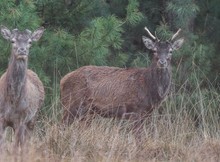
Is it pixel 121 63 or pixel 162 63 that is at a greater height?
pixel 162 63

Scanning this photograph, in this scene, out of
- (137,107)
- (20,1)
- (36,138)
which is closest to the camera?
(36,138)

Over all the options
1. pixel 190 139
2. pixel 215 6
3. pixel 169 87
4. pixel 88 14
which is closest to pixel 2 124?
pixel 190 139

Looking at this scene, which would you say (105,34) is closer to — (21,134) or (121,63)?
(121,63)

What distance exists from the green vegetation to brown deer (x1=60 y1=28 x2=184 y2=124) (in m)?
0.26

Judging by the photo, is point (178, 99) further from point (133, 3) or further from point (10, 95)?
point (10, 95)

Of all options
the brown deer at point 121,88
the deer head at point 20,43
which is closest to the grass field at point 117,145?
the deer head at point 20,43

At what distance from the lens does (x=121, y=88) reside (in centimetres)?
1512

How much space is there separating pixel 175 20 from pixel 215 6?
4.97ft

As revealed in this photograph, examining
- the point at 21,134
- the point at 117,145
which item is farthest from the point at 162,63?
the point at 117,145

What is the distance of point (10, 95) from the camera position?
12.4 m

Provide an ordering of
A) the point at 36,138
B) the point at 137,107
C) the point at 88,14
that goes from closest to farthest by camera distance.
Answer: the point at 36,138 → the point at 137,107 → the point at 88,14

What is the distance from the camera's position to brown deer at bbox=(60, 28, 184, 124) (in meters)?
14.6

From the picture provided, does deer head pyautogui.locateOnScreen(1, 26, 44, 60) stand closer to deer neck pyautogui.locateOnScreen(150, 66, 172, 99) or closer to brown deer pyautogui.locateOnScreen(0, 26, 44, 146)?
brown deer pyautogui.locateOnScreen(0, 26, 44, 146)

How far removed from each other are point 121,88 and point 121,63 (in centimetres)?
358
